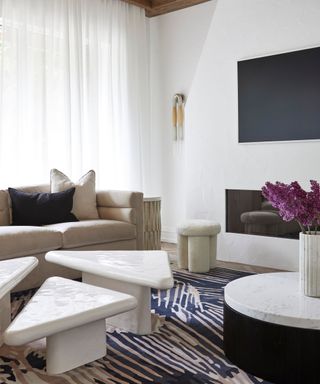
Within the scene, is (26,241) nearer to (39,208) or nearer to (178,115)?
(39,208)

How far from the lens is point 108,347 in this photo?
2492 mm

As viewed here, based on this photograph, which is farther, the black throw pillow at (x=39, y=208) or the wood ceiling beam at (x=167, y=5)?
the wood ceiling beam at (x=167, y=5)

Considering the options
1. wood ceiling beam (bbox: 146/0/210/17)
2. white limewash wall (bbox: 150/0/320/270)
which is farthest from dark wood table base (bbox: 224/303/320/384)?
wood ceiling beam (bbox: 146/0/210/17)

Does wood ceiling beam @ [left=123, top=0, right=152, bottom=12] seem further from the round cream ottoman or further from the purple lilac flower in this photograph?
the purple lilac flower

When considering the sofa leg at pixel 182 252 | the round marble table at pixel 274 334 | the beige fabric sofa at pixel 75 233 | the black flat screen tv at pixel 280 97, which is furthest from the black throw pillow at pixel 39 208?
the round marble table at pixel 274 334

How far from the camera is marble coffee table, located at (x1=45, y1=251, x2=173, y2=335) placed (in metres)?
2.48

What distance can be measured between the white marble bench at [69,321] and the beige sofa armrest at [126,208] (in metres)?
1.77

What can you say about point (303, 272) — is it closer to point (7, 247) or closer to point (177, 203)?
point (7, 247)

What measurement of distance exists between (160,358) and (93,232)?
162cm

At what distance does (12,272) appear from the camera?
250cm

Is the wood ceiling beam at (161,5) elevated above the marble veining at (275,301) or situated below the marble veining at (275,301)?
above

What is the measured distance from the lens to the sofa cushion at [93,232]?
3.65m

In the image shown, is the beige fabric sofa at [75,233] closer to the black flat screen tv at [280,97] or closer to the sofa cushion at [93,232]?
the sofa cushion at [93,232]

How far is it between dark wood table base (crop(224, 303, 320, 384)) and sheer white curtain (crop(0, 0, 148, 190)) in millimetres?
2861
